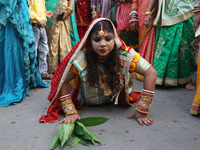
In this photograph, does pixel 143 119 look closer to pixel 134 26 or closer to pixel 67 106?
pixel 67 106

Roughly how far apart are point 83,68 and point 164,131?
3.10 feet

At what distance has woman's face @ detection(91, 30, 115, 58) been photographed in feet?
6.09

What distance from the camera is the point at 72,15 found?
381 centimetres

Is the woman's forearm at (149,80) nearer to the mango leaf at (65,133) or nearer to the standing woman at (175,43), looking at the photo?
the mango leaf at (65,133)

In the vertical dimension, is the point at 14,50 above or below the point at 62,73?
above

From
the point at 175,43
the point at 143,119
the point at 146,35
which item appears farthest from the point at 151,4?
the point at 143,119

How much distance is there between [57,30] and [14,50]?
1.30 metres

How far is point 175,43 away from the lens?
282cm

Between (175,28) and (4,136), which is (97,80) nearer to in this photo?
(4,136)

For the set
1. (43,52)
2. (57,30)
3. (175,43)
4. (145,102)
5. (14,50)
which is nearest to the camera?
(145,102)

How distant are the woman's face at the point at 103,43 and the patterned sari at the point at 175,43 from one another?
50.4 inches

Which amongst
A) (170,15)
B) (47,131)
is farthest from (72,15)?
(47,131)

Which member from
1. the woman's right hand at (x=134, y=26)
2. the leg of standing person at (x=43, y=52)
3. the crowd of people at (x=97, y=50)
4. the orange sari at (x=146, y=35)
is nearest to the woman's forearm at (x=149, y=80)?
the crowd of people at (x=97, y=50)

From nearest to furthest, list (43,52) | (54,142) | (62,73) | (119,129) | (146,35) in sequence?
1. (54,142)
2. (119,129)
3. (62,73)
4. (146,35)
5. (43,52)
